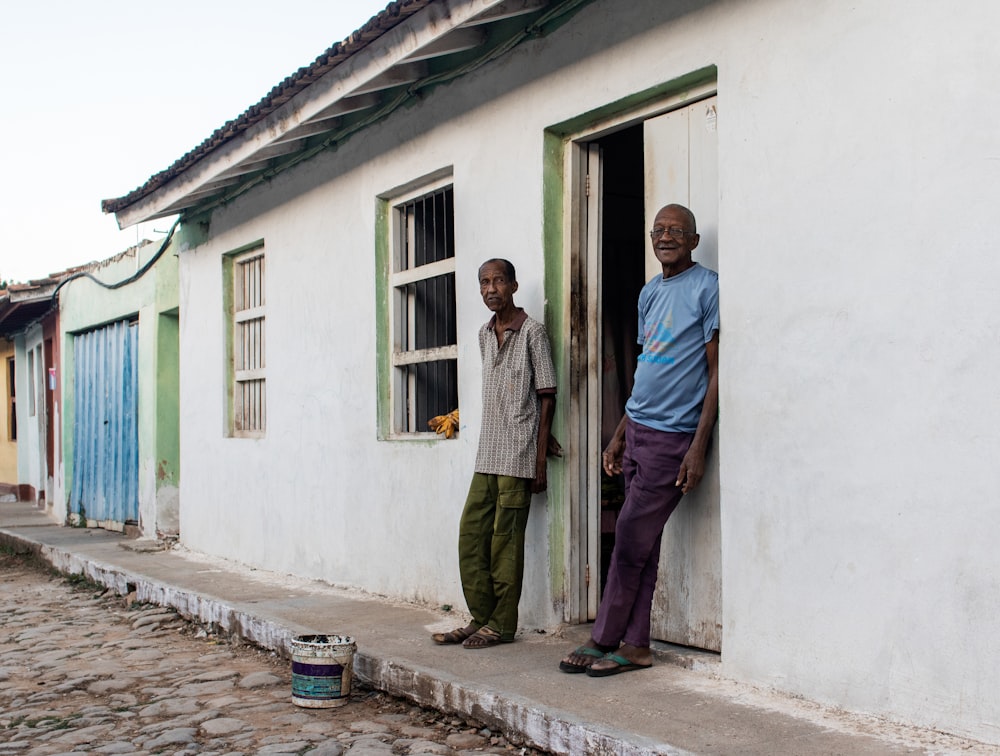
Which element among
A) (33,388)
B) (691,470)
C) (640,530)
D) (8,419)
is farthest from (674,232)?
(8,419)

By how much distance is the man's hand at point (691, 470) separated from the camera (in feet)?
15.5

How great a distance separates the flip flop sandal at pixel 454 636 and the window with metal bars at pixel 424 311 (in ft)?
5.48

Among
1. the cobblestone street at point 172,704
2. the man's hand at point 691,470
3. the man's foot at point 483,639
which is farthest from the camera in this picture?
the man's foot at point 483,639

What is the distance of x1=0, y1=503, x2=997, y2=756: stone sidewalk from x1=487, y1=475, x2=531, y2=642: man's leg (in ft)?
0.54

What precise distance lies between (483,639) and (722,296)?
2113 millimetres

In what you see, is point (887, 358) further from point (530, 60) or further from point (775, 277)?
point (530, 60)

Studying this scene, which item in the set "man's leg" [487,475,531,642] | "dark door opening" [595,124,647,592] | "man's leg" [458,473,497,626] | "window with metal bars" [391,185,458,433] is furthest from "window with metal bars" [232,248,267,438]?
"man's leg" [487,475,531,642]

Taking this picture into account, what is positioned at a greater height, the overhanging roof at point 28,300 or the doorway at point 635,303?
the overhanging roof at point 28,300

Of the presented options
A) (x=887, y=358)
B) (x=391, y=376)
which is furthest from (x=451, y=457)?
(x=887, y=358)

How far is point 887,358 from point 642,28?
6.78 ft

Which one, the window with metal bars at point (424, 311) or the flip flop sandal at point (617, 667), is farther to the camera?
the window with metal bars at point (424, 311)

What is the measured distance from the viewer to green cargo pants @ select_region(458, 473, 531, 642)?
5617mm

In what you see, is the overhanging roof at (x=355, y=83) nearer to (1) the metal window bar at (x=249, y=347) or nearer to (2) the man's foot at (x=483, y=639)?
(1) the metal window bar at (x=249, y=347)

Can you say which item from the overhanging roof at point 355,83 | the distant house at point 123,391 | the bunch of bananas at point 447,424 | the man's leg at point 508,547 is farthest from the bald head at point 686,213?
the distant house at point 123,391
